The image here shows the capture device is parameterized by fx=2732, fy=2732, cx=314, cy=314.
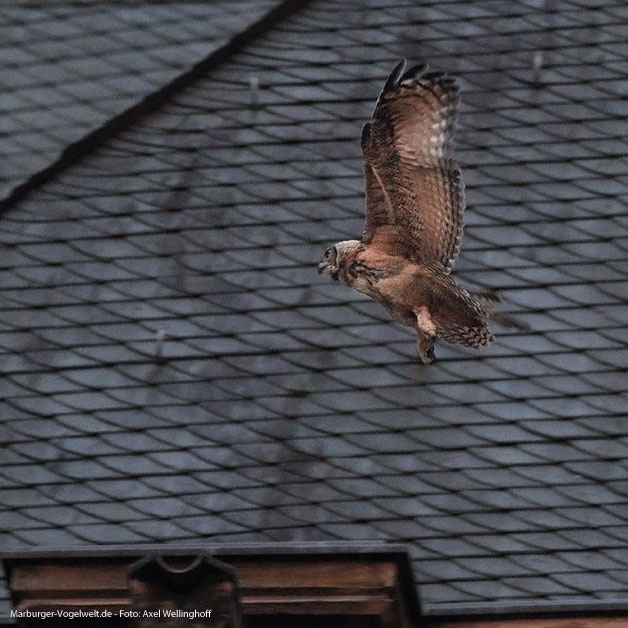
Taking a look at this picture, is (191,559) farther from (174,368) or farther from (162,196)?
(162,196)

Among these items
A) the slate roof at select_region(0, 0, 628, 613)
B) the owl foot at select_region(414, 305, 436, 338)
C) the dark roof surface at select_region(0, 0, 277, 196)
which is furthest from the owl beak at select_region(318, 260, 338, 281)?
the dark roof surface at select_region(0, 0, 277, 196)

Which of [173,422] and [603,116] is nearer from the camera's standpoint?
[173,422]

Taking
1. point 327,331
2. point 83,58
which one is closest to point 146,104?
point 83,58

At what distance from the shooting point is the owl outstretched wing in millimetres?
9133

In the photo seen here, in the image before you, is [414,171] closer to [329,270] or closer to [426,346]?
[329,270]

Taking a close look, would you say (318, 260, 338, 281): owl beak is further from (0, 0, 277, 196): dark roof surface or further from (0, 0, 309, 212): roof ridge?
(0, 0, 277, 196): dark roof surface

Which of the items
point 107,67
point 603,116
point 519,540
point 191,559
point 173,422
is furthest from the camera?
point 107,67

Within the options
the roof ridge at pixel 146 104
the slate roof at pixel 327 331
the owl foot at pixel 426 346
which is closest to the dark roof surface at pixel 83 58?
the roof ridge at pixel 146 104

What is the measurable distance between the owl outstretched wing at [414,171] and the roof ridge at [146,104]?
290 cm

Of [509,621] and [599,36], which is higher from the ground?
[599,36]

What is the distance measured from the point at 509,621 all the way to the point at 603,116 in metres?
3.00

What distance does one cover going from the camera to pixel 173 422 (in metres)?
10.5

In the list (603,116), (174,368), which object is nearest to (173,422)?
(174,368)

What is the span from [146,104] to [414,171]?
312cm
